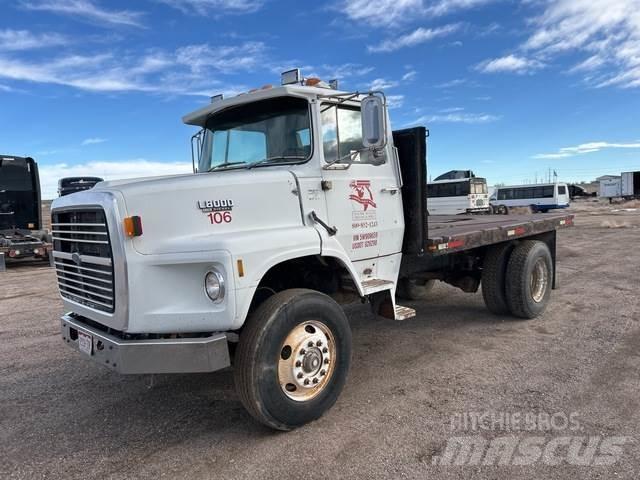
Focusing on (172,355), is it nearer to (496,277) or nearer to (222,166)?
(222,166)

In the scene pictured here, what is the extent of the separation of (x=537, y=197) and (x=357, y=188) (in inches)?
1547

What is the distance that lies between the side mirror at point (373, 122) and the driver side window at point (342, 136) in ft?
1.13

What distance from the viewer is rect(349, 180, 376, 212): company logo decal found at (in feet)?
14.6

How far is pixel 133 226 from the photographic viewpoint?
3260 mm

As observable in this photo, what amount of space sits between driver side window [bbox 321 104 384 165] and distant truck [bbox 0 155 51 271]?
13.2m

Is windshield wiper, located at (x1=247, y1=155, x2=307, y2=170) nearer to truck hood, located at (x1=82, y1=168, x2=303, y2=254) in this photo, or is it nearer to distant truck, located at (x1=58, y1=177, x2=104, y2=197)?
truck hood, located at (x1=82, y1=168, x2=303, y2=254)

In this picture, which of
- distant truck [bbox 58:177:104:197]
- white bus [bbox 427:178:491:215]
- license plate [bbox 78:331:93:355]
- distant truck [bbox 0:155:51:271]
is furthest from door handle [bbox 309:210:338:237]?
white bus [bbox 427:178:491:215]

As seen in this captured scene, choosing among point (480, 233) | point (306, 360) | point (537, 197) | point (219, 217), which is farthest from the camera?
point (537, 197)

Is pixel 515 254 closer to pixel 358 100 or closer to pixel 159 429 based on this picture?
pixel 358 100

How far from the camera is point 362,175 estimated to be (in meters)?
4.56

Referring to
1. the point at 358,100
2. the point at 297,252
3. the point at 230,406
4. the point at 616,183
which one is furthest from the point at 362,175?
the point at 616,183

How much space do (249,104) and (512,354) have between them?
3700mm

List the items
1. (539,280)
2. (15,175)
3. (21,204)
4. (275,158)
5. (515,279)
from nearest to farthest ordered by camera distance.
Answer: (275,158)
(515,279)
(539,280)
(15,175)
(21,204)

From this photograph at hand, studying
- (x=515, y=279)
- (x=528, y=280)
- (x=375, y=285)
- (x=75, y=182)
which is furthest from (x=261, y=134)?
(x=75, y=182)
